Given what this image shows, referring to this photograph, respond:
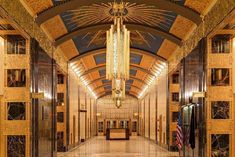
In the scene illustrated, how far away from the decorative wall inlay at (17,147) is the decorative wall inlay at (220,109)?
514 centimetres

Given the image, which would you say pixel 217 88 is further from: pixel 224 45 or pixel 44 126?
pixel 44 126

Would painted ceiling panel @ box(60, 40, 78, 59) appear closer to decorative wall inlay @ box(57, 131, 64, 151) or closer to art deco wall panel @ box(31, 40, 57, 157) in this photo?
art deco wall panel @ box(31, 40, 57, 157)

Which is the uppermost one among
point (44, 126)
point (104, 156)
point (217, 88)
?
point (217, 88)

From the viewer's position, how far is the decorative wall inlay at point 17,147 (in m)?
12.6

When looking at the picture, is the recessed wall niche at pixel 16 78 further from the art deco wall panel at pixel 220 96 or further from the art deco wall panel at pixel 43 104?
the art deco wall panel at pixel 220 96

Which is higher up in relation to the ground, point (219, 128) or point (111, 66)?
point (111, 66)

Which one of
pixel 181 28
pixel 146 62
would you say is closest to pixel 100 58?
pixel 146 62

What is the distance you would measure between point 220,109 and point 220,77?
0.87 metres

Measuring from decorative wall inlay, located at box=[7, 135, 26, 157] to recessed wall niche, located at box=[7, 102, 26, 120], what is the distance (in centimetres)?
51

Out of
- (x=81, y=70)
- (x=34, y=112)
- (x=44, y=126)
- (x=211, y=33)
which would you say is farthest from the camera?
(x=81, y=70)

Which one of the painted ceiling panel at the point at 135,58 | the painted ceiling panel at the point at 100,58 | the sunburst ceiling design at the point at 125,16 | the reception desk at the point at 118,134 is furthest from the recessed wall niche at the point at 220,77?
the reception desk at the point at 118,134

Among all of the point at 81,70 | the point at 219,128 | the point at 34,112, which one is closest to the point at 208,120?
the point at 219,128

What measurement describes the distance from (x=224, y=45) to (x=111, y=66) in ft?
10.4

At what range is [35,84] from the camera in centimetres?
1338
